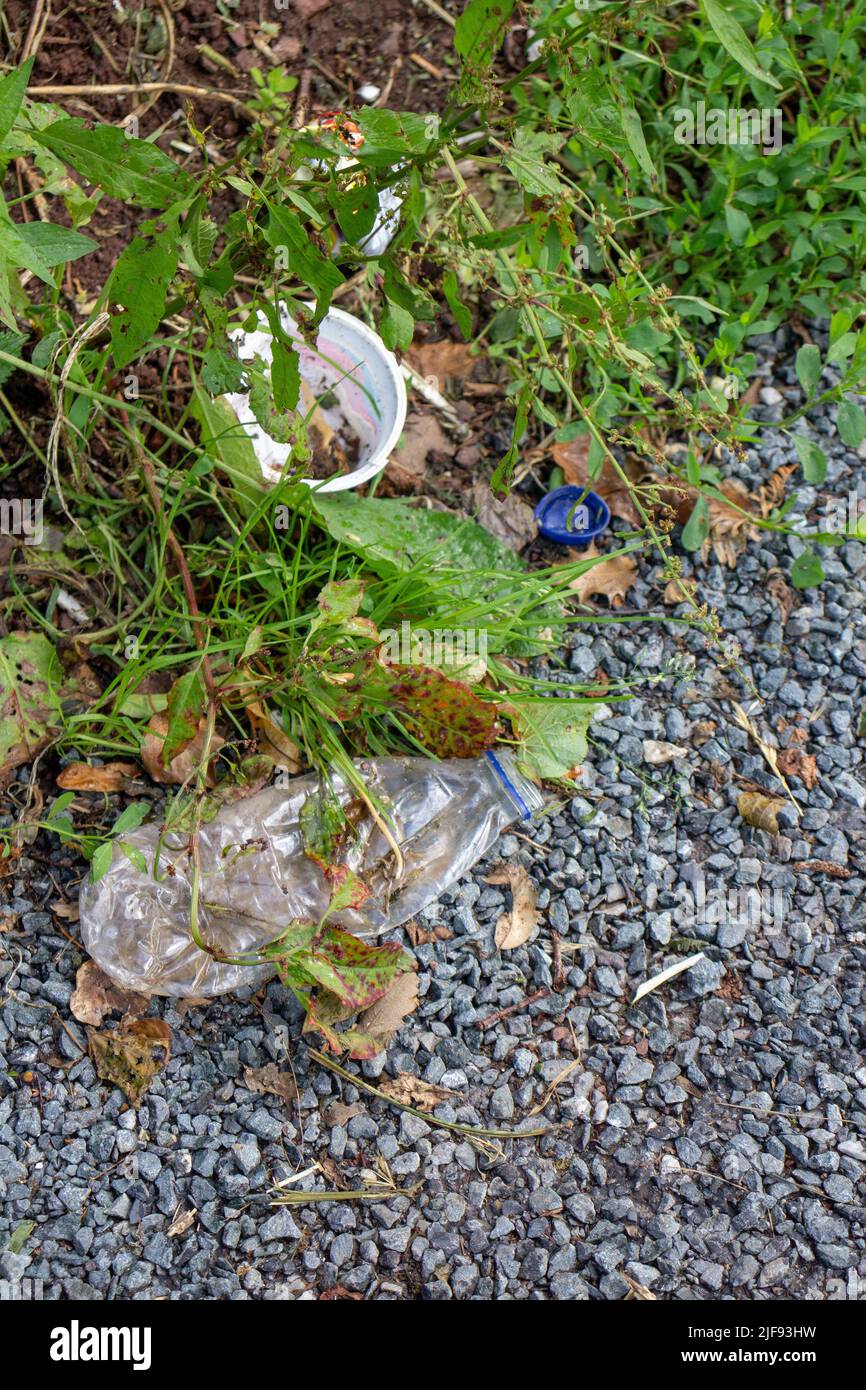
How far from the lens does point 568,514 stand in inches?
109

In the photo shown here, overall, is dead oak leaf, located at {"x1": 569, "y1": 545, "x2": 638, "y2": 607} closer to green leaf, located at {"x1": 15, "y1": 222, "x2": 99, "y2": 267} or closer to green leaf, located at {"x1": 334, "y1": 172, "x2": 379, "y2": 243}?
green leaf, located at {"x1": 334, "y1": 172, "x2": 379, "y2": 243}

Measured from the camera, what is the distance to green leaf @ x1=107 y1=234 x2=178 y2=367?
5.72 ft

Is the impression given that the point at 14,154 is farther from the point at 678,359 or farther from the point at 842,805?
the point at 842,805

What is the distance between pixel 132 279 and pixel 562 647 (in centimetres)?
128

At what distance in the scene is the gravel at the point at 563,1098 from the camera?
200 cm

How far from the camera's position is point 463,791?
2.45 m

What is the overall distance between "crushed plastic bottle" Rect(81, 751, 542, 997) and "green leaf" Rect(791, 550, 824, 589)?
852 mm

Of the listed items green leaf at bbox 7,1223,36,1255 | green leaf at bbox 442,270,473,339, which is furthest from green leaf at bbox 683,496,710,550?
green leaf at bbox 7,1223,36,1255

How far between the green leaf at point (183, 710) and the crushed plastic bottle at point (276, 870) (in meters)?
0.19

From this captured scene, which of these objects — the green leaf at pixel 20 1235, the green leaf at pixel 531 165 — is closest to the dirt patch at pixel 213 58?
the green leaf at pixel 531 165

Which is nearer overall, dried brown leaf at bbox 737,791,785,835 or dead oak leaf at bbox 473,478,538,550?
dried brown leaf at bbox 737,791,785,835

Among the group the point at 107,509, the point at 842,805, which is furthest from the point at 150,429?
the point at 842,805

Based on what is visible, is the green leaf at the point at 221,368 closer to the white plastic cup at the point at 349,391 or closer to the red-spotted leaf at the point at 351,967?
the white plastic cup at the point at 349,391

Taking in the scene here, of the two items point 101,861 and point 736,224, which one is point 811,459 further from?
point 101,861
